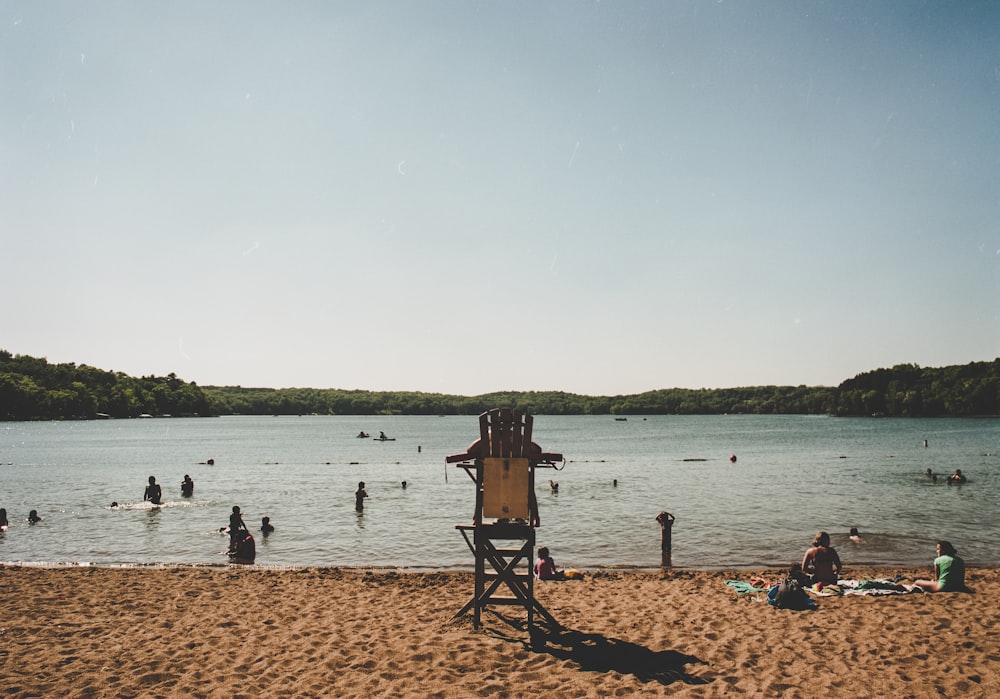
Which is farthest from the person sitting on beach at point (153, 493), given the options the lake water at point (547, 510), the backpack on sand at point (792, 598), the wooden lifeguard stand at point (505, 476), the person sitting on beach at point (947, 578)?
the person sitting on beach at point (947, 578)

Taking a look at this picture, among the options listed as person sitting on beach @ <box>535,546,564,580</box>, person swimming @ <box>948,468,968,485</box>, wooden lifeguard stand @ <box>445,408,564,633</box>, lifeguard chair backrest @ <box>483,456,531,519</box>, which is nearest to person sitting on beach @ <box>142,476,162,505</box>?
person sitting on beach @ <box>535,546,564,580</box>

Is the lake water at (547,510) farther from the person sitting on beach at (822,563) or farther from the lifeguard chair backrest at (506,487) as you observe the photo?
the lifeguard chair backrest at (506,487)

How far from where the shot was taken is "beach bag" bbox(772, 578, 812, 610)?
42.2 feet

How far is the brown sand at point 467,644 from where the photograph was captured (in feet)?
28.7

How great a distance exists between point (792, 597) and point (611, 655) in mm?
5139

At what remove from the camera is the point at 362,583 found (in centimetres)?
1600

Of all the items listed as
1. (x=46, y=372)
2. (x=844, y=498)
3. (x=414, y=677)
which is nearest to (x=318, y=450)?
(x=844, y=498)

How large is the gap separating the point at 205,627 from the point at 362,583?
15.7 ft

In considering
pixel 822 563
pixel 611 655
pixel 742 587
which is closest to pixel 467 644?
pixel 611 655

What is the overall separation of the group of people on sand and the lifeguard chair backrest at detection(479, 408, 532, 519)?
7.56 m

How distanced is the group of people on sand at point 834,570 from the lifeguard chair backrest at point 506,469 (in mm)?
7561

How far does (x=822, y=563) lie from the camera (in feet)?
48.6

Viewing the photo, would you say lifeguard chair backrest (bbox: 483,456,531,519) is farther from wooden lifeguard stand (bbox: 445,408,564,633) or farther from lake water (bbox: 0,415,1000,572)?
lake water (bbox: 0,415,1000,572)

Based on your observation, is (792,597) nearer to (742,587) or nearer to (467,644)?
(742,587)
